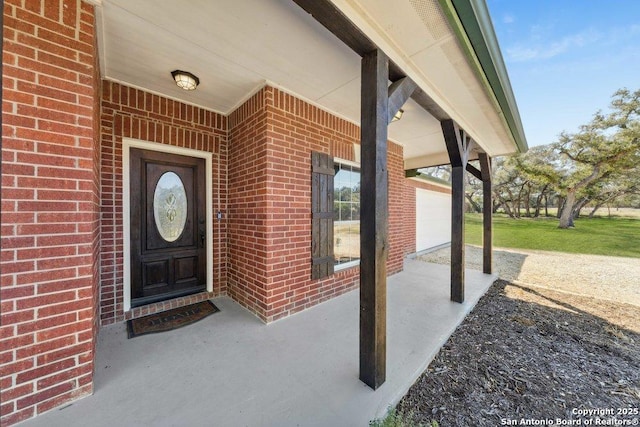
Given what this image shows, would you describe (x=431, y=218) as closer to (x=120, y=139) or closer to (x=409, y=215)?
(x=409, y=215)

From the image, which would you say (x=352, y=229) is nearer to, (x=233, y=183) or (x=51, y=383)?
(x=233, y=183)

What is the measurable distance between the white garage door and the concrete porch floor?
17.8 feet

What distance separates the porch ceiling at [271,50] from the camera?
1.76 meters

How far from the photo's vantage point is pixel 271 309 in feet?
9.30

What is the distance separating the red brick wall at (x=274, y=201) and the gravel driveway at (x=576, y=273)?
449cm

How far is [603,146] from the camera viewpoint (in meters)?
11.1

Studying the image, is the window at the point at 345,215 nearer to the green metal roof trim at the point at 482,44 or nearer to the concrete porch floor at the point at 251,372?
the concrete porch floor at the point at 251,372

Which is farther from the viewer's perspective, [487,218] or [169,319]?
[487,218]

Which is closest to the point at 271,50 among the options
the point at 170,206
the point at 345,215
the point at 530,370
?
the point at 170,206

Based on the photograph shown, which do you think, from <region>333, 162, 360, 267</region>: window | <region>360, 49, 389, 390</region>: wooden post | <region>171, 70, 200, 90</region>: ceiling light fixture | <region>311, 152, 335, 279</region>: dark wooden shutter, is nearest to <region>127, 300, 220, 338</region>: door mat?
<region>311, 152, 335, 279</region>: dark wooden shutter

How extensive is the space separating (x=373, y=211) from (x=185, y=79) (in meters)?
2.43

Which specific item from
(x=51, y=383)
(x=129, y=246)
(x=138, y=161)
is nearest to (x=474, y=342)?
(x=51, y=383)

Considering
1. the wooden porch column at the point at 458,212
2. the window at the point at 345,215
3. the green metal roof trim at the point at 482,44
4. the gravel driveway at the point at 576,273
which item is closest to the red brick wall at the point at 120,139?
the window at the point at 345,215

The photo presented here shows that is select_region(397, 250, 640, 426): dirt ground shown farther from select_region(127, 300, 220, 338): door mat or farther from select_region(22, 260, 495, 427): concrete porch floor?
select_region(127, 300, 220, 338): door mat
